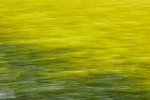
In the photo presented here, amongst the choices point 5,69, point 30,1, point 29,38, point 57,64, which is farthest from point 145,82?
point 30,1

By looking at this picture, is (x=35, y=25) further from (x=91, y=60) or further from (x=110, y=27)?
(x=91, y=60)

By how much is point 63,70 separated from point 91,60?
31 centimetres

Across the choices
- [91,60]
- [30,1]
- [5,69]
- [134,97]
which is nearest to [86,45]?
[91,60]

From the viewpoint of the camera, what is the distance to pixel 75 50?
4.23 meters

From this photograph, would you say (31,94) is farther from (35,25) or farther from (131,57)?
(35,25)

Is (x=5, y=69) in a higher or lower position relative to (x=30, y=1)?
lower

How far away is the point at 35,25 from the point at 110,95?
6.33 ft

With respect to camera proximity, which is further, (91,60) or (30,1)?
(30,1)

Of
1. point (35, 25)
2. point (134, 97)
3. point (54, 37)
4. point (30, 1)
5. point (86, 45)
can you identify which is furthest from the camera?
point (30, 1)

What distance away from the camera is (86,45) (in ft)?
14.2

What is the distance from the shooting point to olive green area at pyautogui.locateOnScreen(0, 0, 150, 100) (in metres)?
3.44

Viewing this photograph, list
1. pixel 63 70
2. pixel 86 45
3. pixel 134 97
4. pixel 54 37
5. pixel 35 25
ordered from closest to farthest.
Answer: pixel 134 97 → pixel 63 70 → pixel 86 45 → pixel 54 37 → pixel 35 25

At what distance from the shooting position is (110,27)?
4852 millimetres

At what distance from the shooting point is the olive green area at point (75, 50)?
3443 mm
